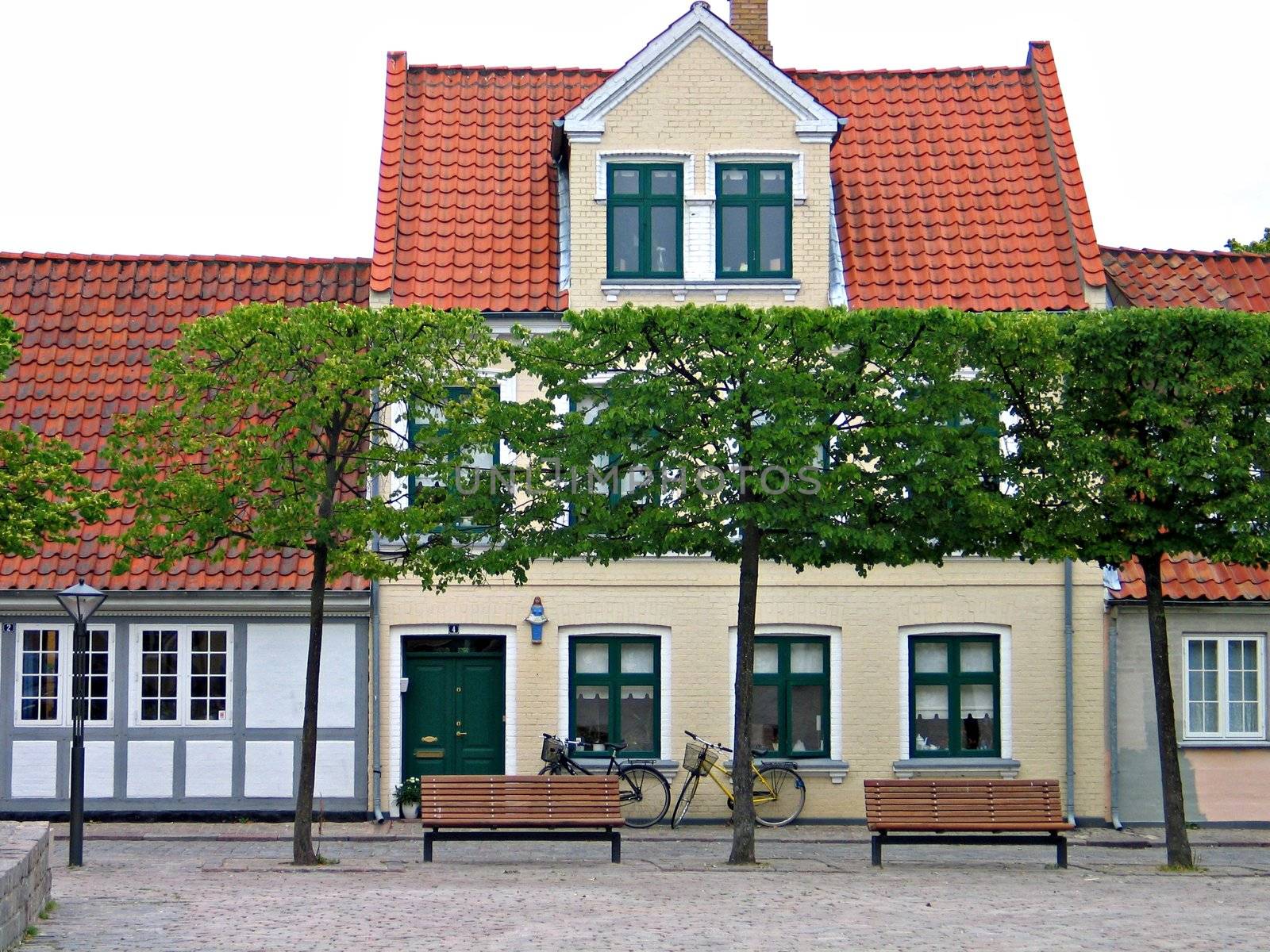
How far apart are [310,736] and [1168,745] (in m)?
8.69

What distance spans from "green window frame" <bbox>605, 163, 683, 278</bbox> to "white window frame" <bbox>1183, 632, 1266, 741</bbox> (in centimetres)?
824

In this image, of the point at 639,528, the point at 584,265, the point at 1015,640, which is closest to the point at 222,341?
the point at 639,528

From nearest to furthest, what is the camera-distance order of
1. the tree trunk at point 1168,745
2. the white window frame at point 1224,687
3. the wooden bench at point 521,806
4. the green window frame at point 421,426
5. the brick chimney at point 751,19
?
the wooden bench at point 521,806
the tree trunk at point 1168,745
the green window frame at point 421,426
the white window frame at point 1224,687
the brick chimney at point 751,19

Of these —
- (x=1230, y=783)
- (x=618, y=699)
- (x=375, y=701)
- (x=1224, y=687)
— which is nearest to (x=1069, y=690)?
(x=1224, y=687)

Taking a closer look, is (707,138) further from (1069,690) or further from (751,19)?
(1069,690)

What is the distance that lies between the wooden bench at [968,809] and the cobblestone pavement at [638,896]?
395 mm

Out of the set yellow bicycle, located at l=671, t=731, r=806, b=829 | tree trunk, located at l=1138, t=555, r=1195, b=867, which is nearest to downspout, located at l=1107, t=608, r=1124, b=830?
yellow bicycle, located at l=671, t=731, r=806, b=829

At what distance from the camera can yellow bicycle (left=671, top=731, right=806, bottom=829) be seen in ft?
72.5

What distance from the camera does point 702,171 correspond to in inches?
917

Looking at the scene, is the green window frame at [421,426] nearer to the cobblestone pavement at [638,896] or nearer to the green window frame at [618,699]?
the green window frame at [618,699]

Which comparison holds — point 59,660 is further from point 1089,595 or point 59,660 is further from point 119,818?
point 1089,595

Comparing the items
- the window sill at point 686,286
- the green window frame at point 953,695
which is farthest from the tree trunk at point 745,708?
the window sill at point 686,286

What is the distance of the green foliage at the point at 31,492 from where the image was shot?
18047mm

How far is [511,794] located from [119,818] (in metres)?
6.79
